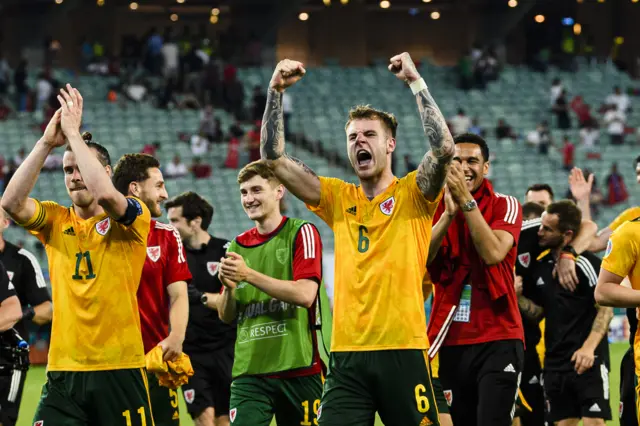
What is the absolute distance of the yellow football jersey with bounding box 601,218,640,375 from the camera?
640cm

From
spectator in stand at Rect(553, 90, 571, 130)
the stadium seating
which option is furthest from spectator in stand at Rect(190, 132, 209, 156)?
spectator in stand at Rect(553, 90, 571, 130)

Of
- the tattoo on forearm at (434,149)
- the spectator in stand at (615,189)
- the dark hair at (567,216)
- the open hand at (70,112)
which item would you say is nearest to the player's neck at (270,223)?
the tattoo on forearm at (434,149)

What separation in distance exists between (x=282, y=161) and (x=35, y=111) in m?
24.6

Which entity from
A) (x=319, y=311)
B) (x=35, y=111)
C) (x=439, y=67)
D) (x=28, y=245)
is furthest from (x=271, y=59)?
(x=319, y=311)

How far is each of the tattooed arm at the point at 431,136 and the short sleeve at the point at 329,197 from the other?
514 millimetres

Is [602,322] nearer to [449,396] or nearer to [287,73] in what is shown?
[449,396]

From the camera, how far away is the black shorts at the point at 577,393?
9102 millimetres

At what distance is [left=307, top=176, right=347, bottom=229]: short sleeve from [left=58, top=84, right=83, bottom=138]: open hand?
137 centimetres

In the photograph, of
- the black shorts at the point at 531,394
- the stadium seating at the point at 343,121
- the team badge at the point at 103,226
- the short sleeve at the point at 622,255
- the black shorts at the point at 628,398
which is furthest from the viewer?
the stadium seating at the point at 343,121

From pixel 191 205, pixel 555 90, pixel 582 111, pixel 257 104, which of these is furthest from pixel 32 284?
pixel 555 90

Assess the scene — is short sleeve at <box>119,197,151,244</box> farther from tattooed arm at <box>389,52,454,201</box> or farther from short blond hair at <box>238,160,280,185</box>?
tattooed arm at <box>389,52,454,201</box>

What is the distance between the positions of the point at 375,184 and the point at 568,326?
3.65m

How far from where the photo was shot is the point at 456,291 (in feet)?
23.9

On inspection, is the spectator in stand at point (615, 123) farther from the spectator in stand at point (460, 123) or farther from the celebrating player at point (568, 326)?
the celebrating player at point (568, 326)
